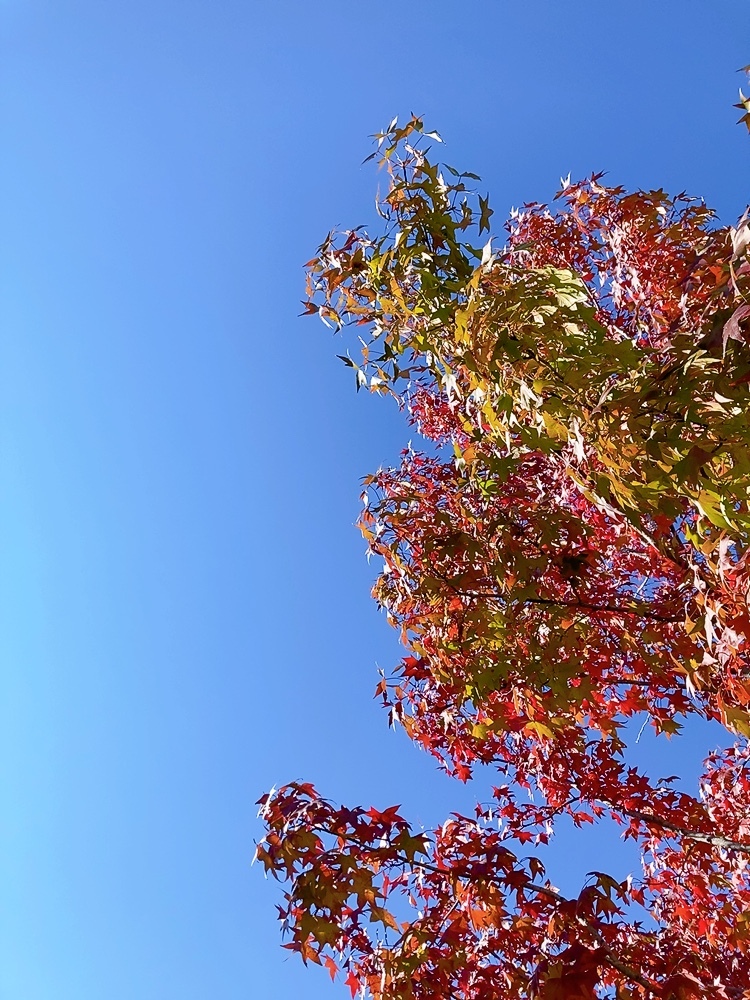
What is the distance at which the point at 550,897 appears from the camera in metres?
3.67

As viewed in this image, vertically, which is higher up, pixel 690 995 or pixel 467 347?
pixel 467 347

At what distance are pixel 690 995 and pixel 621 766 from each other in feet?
5.80

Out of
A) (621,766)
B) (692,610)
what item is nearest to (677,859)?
(621,766)

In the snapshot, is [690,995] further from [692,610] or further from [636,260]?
[636,260]

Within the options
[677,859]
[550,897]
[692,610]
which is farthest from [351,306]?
[677,859]

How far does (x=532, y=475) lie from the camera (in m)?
5.25

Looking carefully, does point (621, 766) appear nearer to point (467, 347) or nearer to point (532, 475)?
point (532, 475)

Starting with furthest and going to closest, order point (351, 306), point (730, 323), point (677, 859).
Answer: point (677, 859) → point (351, 306) → point (730, 323)

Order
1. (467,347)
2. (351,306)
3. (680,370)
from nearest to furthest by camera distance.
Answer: (680,370)
(467,347)
(351,306)

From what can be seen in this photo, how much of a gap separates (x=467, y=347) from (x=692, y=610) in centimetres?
199

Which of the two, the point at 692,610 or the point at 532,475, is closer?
the point at 692,610

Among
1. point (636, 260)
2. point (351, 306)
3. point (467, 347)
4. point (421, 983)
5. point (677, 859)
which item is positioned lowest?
point (421, 983)

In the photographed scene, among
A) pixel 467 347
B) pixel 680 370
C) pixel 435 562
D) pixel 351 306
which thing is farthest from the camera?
pixel 435 562

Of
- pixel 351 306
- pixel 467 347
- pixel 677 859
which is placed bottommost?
pixel 677 859
